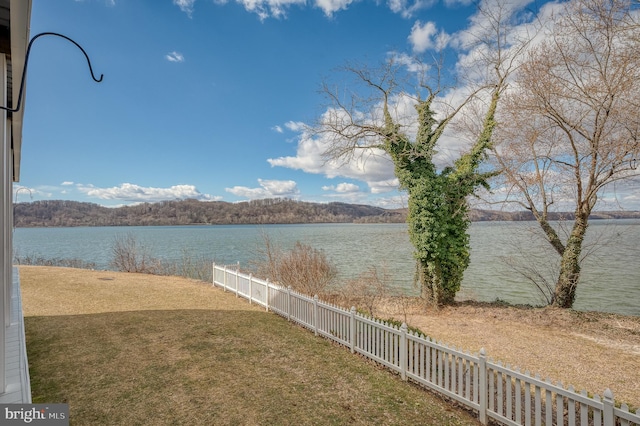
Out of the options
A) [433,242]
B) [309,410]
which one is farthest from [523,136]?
[309,410]

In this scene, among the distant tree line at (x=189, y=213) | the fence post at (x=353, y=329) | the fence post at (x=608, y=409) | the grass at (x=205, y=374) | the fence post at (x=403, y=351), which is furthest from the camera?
the distant tree line at (x=189, y=213)

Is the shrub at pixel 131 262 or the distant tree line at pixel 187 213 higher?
the distant tree line at pixel 187 213

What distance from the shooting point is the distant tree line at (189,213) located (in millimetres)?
38438

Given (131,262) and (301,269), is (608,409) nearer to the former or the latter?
(301,269)

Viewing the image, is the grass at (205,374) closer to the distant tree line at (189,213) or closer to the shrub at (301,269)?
the shrub at (301,269)

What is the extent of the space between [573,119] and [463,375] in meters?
9.05

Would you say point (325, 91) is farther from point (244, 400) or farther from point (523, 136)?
point (244, 400)

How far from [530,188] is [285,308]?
31.2 feet

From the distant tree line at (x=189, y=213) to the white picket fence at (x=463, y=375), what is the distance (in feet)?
56.1

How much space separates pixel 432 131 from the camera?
11766 mm

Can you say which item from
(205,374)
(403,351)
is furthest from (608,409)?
(205,374)

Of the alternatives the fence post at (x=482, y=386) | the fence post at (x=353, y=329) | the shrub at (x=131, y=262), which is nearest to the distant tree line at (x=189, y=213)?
the shrub at (x=131, y=262)

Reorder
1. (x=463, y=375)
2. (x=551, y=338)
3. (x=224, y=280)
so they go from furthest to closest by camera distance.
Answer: (x=224, y=280) → (x=551, y=338) → (x=463, y=375)

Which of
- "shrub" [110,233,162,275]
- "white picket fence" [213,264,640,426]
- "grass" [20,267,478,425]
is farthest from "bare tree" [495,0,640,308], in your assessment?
"shrub" [110,233,162,275]
